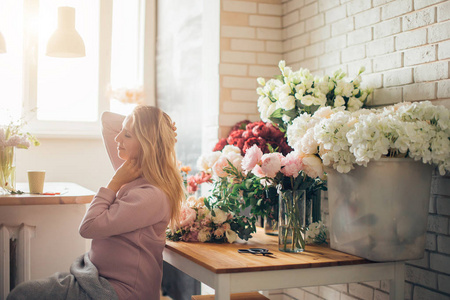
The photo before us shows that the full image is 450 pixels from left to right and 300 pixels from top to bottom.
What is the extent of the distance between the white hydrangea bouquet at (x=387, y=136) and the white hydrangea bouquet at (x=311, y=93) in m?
0.41

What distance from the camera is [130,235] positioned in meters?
1.92

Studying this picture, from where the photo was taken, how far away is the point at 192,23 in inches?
145

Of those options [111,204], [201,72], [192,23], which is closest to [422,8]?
[111,204]

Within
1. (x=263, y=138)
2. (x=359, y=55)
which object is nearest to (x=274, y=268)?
(x=263, y=138)

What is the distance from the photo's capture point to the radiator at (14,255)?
93.0 inches

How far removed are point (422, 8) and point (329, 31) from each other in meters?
0.64

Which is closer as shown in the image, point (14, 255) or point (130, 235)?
point (130, 235)

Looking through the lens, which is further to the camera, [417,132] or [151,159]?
[151,159]

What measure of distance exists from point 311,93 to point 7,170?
4.92 ft

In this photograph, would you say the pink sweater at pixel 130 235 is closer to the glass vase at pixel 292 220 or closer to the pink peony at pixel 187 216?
the pink peony at pixel 187 216

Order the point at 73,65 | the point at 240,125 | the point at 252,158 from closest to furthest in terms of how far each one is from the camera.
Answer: the point at 252,158 → the point at 240,125 → the point at 73,65

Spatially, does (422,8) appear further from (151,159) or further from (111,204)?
(111,204)

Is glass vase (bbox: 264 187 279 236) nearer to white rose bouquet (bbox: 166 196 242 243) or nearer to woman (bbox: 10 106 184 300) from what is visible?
white rose bouquet (bbox: 166 196 242 243)

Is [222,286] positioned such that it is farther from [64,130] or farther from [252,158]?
[64,130]
